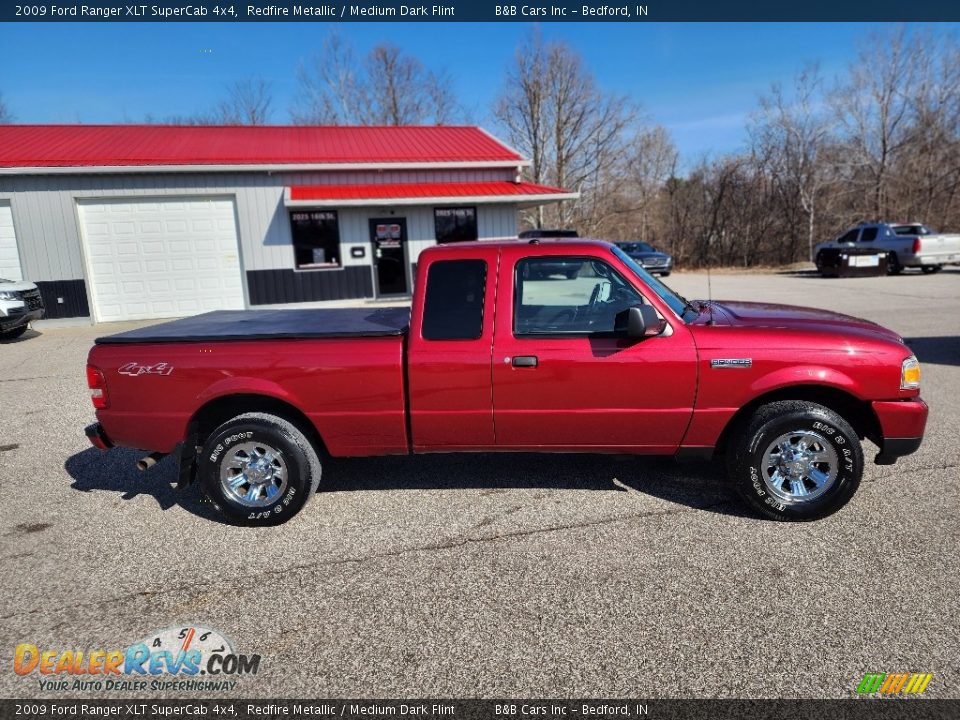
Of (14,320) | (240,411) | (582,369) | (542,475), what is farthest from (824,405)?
(14,320)

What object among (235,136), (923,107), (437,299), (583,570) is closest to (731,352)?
(583,570)

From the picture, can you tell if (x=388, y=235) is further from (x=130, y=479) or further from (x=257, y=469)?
(x=257, y=469)

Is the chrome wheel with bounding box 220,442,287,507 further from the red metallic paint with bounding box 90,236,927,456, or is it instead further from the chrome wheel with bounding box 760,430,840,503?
the chrome wheel with bounding box 760,430,840,503

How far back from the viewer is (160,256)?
50.9 ft

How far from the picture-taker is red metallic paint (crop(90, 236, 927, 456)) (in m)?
3.78

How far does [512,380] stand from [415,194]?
43.3 ft

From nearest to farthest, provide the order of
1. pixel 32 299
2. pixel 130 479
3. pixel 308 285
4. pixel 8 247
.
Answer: pixel 130 479 < pixel 32 299 < pixel 8 247 < pixel 308 285

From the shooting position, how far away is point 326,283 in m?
16.6

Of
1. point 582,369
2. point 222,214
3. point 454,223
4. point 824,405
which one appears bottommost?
point 824,405

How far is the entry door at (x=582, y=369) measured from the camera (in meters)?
3.84

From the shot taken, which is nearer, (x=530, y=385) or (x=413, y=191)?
(x=530, y=385)

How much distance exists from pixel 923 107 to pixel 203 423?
1667 inches

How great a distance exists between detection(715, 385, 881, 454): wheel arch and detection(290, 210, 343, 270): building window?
14129mm

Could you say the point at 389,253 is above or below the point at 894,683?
above
